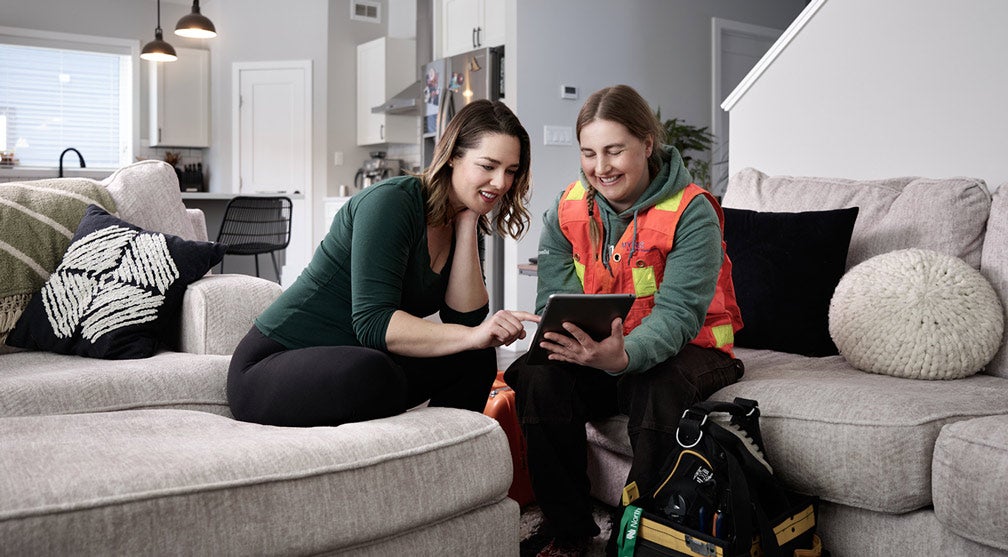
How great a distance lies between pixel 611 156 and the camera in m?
1.92

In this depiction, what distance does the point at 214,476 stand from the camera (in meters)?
1.23

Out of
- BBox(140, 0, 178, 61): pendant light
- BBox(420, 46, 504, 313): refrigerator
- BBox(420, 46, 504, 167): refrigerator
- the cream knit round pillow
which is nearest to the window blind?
BBox(140, 0, 178, 61): pendant light

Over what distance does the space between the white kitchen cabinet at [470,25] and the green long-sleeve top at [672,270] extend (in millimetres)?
3554

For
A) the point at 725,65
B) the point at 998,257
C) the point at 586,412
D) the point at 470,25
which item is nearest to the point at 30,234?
the point at 586,412

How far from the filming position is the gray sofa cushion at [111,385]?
170cm

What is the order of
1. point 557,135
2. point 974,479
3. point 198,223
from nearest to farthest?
point 974,479 < point 198,223 < point 557,135

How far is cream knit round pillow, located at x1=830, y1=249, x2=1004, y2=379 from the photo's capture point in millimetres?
1924

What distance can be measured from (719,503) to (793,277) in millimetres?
920

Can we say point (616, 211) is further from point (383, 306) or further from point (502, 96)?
point (502, 96)

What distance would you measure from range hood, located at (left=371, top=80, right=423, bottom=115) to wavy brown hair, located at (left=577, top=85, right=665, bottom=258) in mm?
4330

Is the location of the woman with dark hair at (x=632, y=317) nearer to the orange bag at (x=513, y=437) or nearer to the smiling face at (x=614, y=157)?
the smiling face at (x=614, y=157)

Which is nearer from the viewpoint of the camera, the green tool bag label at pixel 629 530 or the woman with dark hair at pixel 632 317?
the green tool bag label at pixel 629 530

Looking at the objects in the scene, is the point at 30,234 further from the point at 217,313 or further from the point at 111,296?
the point at 217,313

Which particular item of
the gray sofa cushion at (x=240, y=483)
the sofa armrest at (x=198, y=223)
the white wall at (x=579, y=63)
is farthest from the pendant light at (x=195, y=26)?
the gray sofa cushion at (x=240, y=483)
